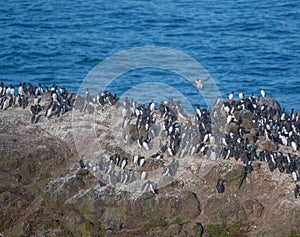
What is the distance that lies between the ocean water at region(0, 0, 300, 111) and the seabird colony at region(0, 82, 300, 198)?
49.5 ft

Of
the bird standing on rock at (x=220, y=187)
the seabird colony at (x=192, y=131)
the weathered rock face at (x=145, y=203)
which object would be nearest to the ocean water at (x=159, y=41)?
the seabird colony at (x=192, y=131)

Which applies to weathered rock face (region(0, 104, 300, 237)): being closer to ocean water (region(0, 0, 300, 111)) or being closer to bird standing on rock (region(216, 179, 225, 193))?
bird standing on rock (region(216, 179, 225, 193))

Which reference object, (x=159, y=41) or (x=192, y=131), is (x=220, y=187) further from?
(x=159, y=41)

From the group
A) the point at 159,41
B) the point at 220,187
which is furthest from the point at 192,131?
the point at 159,41

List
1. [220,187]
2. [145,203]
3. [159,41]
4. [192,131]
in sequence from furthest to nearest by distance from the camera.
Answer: [159,41]
[192,131]
[220,187]
[145,203]

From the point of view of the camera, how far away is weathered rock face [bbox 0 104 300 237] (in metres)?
22.8

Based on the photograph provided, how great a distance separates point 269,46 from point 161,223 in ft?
133

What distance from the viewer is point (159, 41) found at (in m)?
65.2

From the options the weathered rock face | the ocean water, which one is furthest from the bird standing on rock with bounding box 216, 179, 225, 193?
the ocean water

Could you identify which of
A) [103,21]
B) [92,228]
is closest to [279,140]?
[92,228]

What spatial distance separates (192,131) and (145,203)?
4845 millimetres

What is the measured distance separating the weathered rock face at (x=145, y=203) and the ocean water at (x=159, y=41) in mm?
20454

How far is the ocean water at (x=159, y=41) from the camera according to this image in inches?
2067

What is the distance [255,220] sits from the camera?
2291cm
